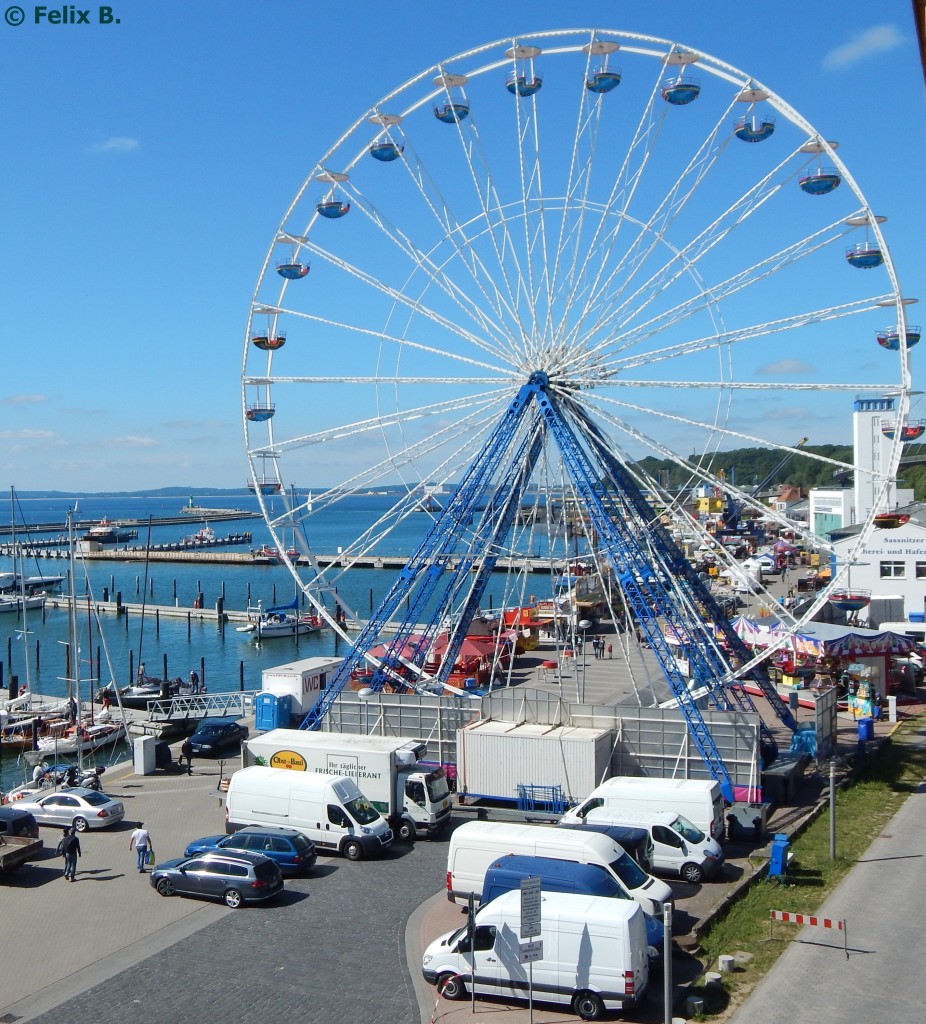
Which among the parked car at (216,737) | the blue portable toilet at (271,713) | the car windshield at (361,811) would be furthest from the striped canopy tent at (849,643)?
the car windshield at (361,811)

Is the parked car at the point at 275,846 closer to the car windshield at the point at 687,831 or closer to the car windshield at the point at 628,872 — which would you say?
the car windshield at the point at 628,872

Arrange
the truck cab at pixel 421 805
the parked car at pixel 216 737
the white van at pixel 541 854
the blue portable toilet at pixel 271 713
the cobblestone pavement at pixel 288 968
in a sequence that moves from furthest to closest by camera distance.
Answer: the blue portable toilet at pixel 271 713 < the parked car at pixel 216 737 < the truck cab at pixel 421 805 < the white van at pixel 541 854 < the cobblestone pavement at pixel 288 968

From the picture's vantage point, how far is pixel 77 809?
72.4 feet

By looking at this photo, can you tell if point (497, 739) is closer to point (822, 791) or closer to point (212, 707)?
point (822, 791)

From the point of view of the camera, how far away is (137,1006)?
1359 cm

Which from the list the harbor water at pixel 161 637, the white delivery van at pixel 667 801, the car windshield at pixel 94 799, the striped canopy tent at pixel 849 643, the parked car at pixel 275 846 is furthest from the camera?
the harbor water at pixel 161 637

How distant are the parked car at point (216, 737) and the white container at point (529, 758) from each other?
31.3ft

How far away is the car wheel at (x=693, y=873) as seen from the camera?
17812 millimetres

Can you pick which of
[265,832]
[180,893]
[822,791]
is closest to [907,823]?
[822,791]

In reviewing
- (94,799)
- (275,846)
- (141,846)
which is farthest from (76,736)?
(275,846)

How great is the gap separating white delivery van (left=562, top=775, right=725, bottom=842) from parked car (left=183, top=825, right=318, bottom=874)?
452 cm

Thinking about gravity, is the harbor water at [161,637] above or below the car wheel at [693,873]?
below

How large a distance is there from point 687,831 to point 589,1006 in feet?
19.5

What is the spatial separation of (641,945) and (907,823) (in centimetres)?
1051
